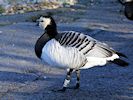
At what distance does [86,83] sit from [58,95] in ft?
3.67

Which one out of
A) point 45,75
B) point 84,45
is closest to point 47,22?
point 84,45

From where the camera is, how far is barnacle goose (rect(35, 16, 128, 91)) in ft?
27.0

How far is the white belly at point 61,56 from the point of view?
820 centimetres

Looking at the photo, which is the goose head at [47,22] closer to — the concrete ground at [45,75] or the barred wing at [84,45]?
the barred wing at [84,45]

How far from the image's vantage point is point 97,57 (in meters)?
8.42

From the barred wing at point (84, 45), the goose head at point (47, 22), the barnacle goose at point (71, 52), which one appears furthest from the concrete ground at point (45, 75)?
the goose head at point (47, 22)

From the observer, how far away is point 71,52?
8.27 m

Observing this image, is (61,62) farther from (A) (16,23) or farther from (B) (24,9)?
(B) (24,9)

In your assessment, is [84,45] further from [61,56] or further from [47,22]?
[47,22]

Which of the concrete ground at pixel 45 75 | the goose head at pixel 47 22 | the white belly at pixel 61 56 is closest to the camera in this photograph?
the white belly at pixel 61 56

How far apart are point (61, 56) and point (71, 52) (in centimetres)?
18

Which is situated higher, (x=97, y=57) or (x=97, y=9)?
(x=97, y=57)

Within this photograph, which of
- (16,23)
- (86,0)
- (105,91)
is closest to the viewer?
(105,91)

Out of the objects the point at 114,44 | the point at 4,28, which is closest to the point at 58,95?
the point at 114,44
